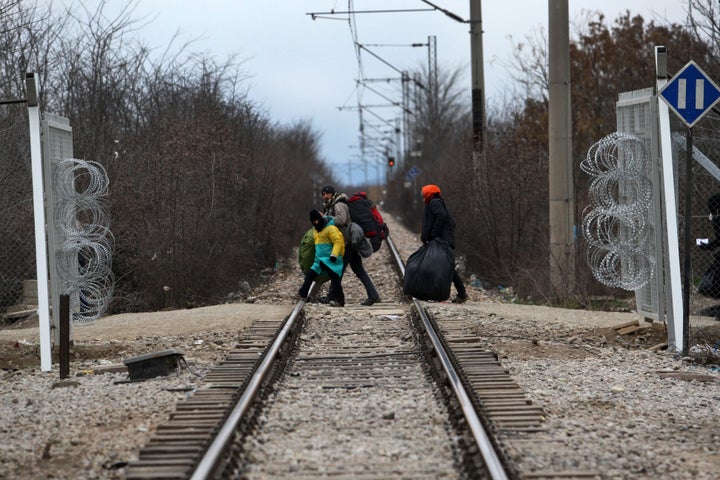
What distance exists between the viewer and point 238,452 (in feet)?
22.2

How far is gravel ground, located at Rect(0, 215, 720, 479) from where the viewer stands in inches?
276

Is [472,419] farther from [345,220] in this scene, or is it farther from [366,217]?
[366,217]

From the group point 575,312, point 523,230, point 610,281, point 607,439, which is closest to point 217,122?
point 523,230

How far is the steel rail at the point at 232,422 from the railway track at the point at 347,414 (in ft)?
0.04

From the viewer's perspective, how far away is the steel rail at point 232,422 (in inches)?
242

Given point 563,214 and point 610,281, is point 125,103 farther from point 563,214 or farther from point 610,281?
point 610,281

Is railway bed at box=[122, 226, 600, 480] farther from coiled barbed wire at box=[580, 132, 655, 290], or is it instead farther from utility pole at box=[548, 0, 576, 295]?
utility pole at box=[548, 0, 576, 295]

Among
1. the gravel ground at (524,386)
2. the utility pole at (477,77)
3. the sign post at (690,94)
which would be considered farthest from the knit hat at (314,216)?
the utility pole at (477,77)

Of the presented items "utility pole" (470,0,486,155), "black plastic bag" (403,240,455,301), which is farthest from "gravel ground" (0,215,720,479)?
"utility pole" (470,0,486,155)

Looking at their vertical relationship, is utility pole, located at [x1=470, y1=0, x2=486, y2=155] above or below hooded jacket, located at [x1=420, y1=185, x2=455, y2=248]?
above

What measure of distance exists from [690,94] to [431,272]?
5.90m

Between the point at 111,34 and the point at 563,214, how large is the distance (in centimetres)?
1493

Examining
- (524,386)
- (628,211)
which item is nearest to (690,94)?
(628,211)

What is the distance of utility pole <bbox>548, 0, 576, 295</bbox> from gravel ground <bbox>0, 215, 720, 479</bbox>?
161cm
